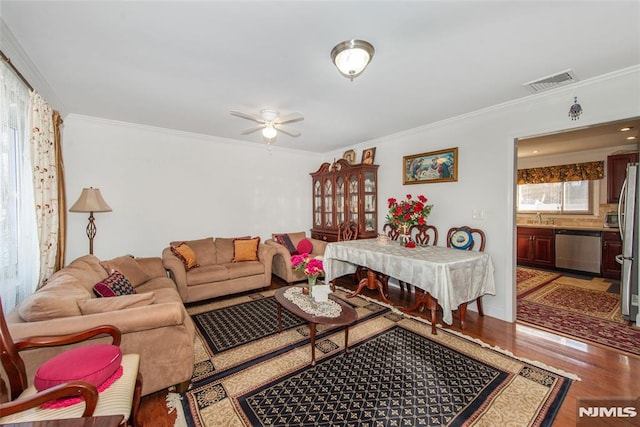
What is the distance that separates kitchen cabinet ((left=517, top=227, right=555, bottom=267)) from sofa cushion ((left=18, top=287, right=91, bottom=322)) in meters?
7.37

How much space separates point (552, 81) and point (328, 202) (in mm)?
3758

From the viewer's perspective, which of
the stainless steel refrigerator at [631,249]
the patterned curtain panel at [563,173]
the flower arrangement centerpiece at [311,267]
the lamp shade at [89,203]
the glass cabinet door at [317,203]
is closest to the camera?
the flower arrangement centerpiece at [311,267]

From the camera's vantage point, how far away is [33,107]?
2270mm

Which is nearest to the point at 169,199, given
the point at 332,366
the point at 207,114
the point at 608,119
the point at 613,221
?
the point at 207,114

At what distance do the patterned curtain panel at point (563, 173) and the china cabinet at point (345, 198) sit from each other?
13.3ft

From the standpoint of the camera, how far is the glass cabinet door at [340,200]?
16.7 feet

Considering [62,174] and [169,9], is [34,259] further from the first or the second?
[169,9]

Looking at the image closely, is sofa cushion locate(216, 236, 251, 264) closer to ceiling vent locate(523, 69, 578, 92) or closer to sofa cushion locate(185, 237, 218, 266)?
sofa cushion locate(185, 237, 218, 266)

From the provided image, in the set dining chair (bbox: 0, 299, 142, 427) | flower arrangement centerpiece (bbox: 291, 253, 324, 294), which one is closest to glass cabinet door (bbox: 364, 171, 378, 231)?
flower arrangement centerpiece (bbox: 291, 253, 324, 294)

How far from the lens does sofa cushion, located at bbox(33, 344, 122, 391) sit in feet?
4.15

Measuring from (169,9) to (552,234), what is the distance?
23.3ft

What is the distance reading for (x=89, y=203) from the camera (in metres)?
3.30

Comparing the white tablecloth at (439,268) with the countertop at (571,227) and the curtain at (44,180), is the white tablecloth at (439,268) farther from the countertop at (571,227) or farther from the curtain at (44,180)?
the countertop at (571,227)

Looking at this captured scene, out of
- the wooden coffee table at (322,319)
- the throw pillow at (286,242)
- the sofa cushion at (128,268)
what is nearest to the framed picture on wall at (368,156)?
the throw pillow at (286,242)
